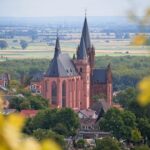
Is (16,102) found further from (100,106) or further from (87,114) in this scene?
(100,106)

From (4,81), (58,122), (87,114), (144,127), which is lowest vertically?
(4,81)

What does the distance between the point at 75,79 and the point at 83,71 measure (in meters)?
1.00

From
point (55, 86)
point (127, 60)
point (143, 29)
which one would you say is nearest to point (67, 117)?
point (55, 86)

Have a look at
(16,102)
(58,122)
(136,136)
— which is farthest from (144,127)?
(16,102)

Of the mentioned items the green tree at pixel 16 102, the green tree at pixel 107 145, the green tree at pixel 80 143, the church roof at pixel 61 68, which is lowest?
the green tree at pixel 16 102

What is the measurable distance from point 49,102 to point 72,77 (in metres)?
3.11

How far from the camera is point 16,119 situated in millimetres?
3777

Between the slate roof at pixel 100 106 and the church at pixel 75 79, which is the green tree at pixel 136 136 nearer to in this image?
the slate roof at pixel 100 106

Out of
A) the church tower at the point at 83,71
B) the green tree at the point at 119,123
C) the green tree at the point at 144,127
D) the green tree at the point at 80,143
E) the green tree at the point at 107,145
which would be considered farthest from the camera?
the church tower at the point at 83,71

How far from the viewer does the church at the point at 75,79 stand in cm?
7538

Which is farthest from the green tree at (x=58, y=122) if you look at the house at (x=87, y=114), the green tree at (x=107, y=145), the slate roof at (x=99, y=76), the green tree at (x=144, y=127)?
the slate roof at (x=99, y=76)

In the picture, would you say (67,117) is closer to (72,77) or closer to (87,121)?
(87,121)

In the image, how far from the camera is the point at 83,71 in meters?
76.6

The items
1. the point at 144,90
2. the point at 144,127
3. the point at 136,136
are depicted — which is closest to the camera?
the point at 144,90
